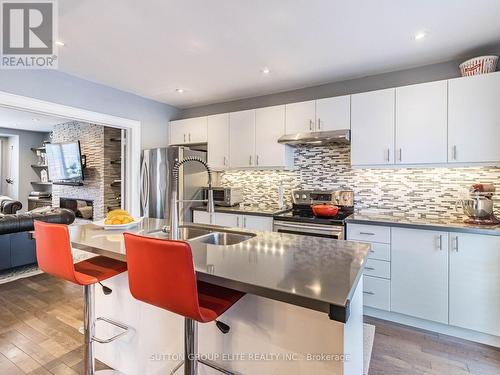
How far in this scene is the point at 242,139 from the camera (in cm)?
366

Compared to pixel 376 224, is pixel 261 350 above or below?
below

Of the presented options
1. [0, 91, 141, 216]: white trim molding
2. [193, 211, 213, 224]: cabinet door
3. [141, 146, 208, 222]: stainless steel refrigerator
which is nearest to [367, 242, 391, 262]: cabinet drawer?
[193, 211, 213, 224]: cabinet door

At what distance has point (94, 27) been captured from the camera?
83.7 inches

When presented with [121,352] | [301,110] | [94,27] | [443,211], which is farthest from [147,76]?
[443,211]

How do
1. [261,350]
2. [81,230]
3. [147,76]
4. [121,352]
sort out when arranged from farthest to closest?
1. [147,76]
2. [81,230]
3. [121,352]
4. [261,350]

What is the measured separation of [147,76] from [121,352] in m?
2.80

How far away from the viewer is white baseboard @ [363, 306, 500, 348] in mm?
2197

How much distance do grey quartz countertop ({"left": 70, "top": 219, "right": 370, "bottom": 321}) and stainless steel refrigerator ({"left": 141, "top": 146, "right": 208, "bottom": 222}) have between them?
188 centimetres

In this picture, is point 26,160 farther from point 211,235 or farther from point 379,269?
point 379,269

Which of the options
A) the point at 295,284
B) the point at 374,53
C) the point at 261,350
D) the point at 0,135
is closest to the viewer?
the point at 295,284

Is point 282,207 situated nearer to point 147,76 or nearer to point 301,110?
point 301,110

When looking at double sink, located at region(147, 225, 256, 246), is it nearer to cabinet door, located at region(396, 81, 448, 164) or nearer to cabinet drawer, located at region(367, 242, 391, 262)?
cabinet drawer, located at region(367, 242, 391, 262)

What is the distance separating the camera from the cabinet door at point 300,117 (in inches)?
124

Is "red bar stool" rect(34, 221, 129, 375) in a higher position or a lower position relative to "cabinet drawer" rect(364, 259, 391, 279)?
higher
